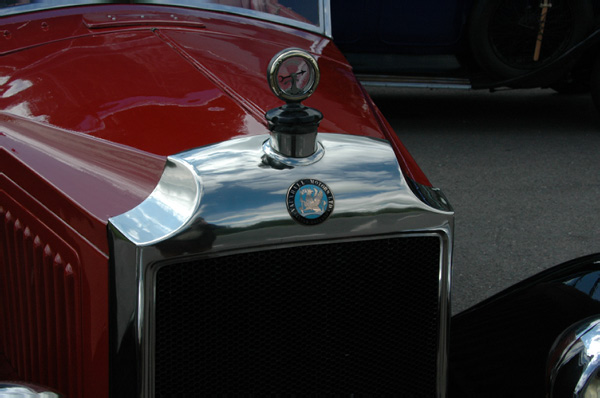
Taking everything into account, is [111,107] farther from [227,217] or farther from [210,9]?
[210,9]

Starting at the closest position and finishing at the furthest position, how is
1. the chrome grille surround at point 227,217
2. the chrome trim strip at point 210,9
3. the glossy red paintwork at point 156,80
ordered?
the chrome grille surround at point 227,217 → the glossy red paintwork at point 156,80 → the chrome trim strip at point 210,9

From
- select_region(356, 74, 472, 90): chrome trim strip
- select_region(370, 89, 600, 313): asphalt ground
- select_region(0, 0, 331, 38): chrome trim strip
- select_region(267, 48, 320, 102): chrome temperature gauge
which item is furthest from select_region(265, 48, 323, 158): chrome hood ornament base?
select_region(356, 74, 472, 90): chrome trim strip

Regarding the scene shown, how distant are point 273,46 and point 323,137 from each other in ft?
2.72

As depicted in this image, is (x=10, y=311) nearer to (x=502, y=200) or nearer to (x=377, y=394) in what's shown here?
(x=377, y=394)

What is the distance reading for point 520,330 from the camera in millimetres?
2023

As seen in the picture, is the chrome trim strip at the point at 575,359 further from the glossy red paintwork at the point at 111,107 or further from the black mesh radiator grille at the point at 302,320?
the glossy red paintwork at the point at 111,107

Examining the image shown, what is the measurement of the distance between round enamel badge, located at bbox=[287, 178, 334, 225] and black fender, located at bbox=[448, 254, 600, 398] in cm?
78

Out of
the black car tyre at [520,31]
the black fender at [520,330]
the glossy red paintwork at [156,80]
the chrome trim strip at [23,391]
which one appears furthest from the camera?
the black car tyre at [520,31]

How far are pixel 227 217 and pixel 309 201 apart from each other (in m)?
0.18

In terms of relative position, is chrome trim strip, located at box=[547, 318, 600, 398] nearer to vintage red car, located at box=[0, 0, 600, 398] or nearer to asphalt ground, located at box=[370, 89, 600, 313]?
vintage red car, located at box=[0, 0, 600, 398]

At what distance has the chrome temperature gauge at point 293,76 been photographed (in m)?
1.54

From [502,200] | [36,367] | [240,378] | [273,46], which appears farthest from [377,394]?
[502,200]

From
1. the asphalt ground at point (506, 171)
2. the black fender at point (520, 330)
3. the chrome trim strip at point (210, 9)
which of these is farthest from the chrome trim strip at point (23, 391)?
the asphalt ground at point (506, 171)

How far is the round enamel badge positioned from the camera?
4.82 ft
